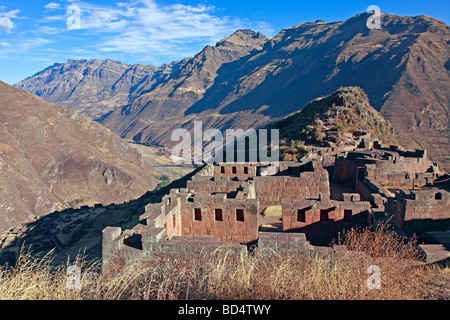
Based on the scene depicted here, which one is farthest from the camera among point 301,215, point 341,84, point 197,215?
point 341,84

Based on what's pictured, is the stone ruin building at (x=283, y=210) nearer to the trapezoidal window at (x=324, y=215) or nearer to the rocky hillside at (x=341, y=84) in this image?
the trapezoidal window at (x=324, y=215)

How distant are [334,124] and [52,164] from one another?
51973mm

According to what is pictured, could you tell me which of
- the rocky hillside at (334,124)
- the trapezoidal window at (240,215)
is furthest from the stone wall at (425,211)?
the rocky hillside at (334,124)

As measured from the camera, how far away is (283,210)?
11391 millimetres

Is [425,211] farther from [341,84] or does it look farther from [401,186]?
[341,84]

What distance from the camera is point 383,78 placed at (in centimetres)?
8175

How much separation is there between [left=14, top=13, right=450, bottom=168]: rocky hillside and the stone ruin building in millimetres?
33561

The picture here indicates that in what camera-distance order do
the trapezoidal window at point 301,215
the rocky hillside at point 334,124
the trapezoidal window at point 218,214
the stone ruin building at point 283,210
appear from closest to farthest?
the stone ruin building at point 283,210, the trapezoidal window at point 301,215, the trapezoidal window at point 218,214, the rocky hillside at point 334,124

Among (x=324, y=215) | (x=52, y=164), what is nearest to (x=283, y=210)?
(x=324, y=215)

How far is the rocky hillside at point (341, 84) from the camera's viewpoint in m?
61.8

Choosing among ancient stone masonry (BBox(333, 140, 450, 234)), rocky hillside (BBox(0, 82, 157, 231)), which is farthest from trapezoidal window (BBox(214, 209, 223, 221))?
rocky hillside (BBox(0, 82, 157, 231))

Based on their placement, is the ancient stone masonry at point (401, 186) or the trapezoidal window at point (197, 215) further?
the trapezoidal window at point (197, 215)

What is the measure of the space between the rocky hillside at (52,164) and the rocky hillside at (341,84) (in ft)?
165
